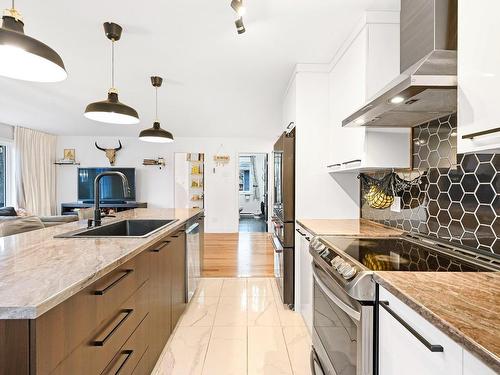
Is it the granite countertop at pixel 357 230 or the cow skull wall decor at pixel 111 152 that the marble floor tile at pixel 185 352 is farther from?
the cow skull wall decor at pixel 111 152

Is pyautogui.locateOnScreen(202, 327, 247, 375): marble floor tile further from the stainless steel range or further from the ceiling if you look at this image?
the ceiling

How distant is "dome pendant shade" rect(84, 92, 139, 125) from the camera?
78.9 inches

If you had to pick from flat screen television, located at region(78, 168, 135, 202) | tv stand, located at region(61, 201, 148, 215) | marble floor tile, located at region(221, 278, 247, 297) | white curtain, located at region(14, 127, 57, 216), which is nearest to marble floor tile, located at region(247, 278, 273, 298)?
marble floor tile, located at region(221, 278, 247, 297)

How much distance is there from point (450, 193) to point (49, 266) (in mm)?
1931

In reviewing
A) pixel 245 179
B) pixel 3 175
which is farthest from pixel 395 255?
pixel 245 179

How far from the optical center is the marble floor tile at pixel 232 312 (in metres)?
2.41

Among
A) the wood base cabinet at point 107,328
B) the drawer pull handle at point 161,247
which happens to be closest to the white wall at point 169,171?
the wood base cabinet at point 107,328

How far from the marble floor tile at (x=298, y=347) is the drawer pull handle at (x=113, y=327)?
1.18 m

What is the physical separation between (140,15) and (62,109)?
3.47 m

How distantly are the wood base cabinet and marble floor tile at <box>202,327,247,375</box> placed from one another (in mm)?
356

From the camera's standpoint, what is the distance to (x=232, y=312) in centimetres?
259

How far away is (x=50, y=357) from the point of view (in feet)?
2.48

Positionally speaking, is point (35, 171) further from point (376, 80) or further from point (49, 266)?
point (376, 80)

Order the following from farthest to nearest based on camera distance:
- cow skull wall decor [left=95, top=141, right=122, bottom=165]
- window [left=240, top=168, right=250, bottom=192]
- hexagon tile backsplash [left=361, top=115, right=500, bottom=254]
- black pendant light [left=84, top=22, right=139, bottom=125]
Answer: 1. window [left=240, top=168, right=250, bottom=192]
2. cow skull wall decor [left=95, top=141, right=122, bottom=165]
3. black pendant light [left=84, top=22, right=139, bottom=125]
4. hexagon tile backsplash [left=361, top=115, right=500, bottom=254]
